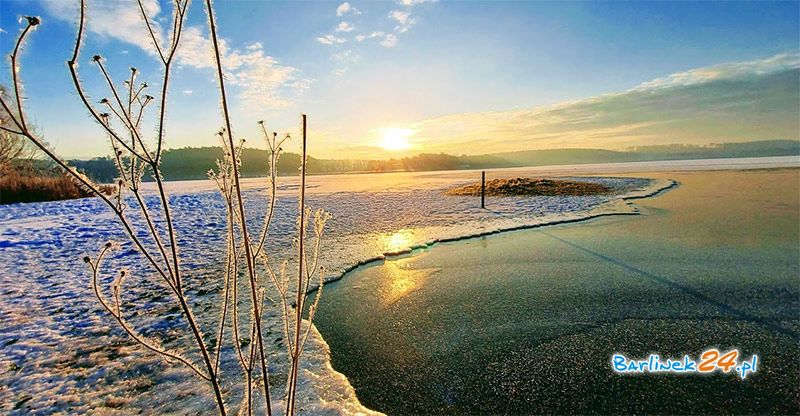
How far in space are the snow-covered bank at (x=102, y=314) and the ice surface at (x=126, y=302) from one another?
0.01 m

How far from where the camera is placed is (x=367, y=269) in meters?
6.73

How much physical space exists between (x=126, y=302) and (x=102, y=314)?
433 millimetres

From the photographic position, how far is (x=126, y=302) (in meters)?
5.16

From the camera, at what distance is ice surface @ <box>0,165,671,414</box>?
301cm

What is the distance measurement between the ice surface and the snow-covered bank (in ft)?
0.05

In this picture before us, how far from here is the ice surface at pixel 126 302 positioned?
3.01m

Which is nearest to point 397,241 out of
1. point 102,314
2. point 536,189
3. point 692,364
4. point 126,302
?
point 126,302

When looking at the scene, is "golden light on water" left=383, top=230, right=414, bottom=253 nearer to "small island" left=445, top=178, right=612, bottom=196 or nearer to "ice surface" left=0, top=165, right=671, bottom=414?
"ice surface" left=0, top=165, right=671, bottom=414

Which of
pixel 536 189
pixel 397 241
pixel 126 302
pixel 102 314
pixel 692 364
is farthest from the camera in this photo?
pixel 536 189

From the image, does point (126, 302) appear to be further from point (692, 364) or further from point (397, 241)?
point (692, 364)

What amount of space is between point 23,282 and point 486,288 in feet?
26.8

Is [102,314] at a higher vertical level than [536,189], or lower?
lower

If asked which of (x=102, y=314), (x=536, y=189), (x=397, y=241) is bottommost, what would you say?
(x=102, y=314)

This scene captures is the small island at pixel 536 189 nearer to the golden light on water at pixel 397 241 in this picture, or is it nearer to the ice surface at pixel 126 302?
the ice surface at pixel 126 302
